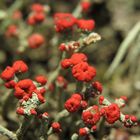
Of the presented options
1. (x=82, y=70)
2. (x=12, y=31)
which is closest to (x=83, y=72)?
(x=82, y=70)

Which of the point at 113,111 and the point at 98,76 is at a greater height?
the point at 113,111

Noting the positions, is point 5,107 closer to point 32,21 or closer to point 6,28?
point 32,21

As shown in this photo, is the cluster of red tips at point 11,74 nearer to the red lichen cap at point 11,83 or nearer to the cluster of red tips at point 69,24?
the red lichen cap at point 11,83

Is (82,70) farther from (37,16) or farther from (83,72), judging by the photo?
(37,16)

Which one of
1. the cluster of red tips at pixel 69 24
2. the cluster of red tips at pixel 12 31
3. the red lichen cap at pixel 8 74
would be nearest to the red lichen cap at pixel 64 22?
the cluster of red tips at pixel 69 24

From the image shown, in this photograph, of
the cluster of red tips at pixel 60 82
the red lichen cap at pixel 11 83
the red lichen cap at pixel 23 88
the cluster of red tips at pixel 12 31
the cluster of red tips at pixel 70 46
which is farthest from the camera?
the cluster of red tips at pixel 12 31

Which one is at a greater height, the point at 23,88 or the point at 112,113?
the point at 23,88

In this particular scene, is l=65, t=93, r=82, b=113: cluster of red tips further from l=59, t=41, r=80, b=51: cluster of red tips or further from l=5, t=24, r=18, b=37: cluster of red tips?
l=5, t=24, r=18, b=37: cluster of red tips

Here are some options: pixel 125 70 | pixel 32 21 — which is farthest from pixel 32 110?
pixel 125 70

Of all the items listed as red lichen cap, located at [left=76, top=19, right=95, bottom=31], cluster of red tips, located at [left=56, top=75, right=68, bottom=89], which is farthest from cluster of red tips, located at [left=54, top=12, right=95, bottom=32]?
cluster of red tips, located at [left=56, top=75, right=68, bottom=89]

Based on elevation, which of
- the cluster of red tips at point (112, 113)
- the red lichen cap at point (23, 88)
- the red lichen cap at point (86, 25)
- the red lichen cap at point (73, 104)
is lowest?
the cluster of red tips at point (112, 113)

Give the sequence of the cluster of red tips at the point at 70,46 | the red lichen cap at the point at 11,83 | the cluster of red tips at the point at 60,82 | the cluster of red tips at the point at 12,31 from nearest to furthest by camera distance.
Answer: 1. the red lichen cap at the point at 11,83
2. the cluster of red tips at the point at 70,46
3. the cluster of red tips at the point at 60,82
4. the cluster of red tips at the point at 12,31
